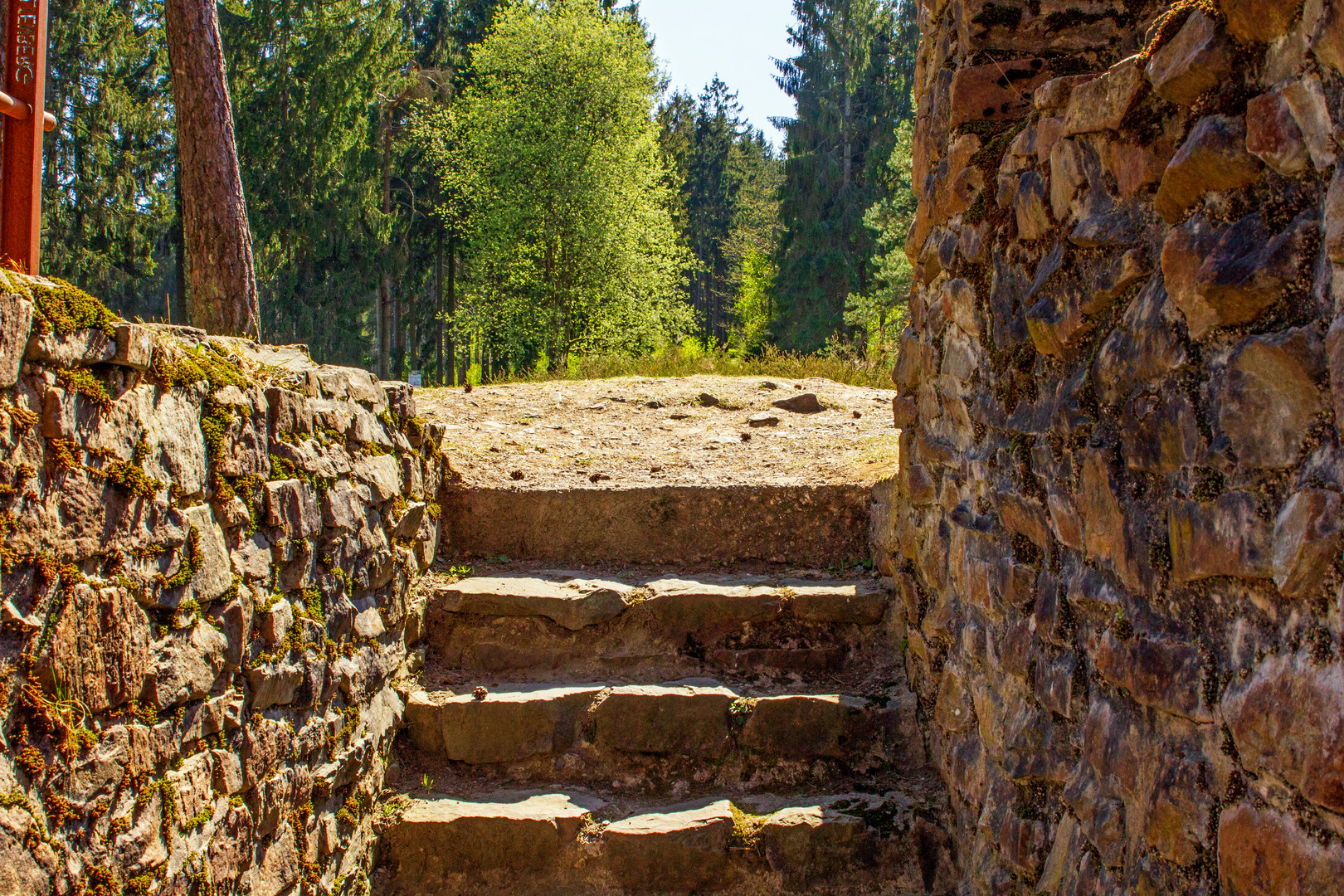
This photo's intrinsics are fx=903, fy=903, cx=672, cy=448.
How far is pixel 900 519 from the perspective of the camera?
11.5 feet

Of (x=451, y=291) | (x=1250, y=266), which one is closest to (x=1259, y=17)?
(x=1250, y=266)

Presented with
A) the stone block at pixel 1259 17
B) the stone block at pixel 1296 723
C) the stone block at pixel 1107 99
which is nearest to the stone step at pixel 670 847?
the stone block at pixel 1296 723

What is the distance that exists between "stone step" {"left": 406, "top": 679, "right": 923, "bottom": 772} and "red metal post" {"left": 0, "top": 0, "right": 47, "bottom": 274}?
78.1 inches

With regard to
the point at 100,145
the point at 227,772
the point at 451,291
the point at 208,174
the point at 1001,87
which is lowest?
the point at 227,772

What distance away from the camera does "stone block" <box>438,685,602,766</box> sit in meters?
3.25

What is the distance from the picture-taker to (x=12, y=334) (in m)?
1.57

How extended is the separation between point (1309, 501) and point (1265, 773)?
39 centimetres

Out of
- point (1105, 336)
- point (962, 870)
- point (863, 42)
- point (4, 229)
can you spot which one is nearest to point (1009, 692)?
point (962, 870)

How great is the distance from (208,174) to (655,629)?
4293 mm

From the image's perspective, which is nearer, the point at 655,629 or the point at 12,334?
the point at 12,334

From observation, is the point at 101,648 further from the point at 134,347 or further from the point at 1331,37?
the point at 1331,37

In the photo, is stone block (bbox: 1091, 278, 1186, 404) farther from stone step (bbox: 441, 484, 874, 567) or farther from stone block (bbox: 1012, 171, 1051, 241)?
stone step (bbox: 441, 484, 874, 567)

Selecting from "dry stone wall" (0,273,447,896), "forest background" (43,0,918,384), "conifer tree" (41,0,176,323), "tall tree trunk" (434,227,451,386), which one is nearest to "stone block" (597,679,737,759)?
"dry stone wall" (0,273,447,896)

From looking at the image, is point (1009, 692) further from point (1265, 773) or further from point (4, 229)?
point (4, 229)
